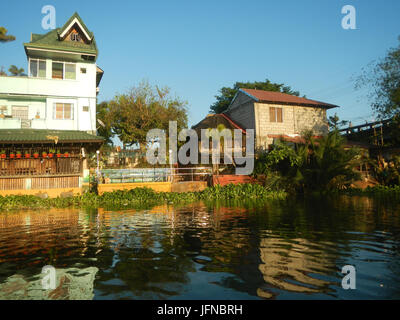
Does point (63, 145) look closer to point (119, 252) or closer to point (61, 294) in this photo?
point (119, 252)

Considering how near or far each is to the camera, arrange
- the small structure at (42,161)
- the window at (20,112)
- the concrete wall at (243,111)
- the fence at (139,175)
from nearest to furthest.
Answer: the small structure at (42,161)
the fence at (139,175)
the window at (20,112)
the concrete wall at (243,111)

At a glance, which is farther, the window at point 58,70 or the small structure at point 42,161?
the window at point 58,70

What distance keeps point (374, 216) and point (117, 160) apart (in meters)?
26.0

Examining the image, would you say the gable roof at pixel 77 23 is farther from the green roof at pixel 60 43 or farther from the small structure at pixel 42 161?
the small structure at pixel 42 161

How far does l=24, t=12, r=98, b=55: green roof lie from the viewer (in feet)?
66.9

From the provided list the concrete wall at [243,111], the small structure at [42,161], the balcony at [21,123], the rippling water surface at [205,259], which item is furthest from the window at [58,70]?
the concrete wall at [243,111]

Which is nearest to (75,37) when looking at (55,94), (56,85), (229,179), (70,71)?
(70,71)

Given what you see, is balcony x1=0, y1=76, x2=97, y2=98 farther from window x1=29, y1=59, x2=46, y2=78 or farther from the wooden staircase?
the wooden staircase

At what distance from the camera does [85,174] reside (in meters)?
20.7

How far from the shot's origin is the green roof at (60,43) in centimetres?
2039

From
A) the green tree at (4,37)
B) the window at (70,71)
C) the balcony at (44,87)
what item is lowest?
the balcony at (44,87)

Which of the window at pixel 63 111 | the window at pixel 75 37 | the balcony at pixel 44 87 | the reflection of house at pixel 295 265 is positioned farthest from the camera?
the window at pixel 75 37

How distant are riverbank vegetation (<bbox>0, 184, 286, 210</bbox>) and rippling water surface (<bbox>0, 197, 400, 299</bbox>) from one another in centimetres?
735
